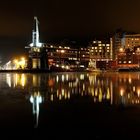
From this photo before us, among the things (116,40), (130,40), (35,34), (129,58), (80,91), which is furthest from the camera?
(130,40)

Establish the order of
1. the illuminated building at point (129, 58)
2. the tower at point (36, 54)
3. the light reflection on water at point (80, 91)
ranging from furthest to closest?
the illuminated building at point (129, 58) < the tower at point (36, 54) < the light reflection on water at point (80, 91)

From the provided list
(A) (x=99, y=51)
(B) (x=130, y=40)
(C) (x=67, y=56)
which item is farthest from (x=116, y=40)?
(C) (x=67, y=56)

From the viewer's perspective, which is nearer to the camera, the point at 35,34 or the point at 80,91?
the point at 80,91

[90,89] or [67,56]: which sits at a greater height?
[67,56]

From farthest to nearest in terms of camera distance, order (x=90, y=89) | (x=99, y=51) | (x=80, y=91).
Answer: (x=99, y=51), (x=90, y=89), (x=80, y=91)

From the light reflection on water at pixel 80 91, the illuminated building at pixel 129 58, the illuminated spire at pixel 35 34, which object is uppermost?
the illuminated spire at pixel 35 34

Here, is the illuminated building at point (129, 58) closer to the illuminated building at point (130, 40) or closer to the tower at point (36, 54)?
the illuminated building at point (130, 40)

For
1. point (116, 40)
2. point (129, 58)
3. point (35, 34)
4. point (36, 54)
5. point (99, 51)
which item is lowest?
point (129, 58)

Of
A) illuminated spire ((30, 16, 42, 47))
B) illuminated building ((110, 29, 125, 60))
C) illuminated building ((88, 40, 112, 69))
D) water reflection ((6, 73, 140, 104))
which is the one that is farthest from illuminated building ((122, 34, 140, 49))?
water reflection ((6, 73, 140, 104))

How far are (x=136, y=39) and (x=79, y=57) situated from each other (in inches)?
1370

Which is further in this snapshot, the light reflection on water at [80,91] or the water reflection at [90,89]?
the water reflection at [90,89]

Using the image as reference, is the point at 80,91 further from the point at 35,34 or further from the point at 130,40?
the point at 130,40

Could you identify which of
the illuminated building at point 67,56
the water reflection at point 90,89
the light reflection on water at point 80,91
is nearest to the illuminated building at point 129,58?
the illuminated building at point 67,56

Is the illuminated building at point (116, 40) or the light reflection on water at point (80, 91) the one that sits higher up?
the illuminated building at point (116, 40)
